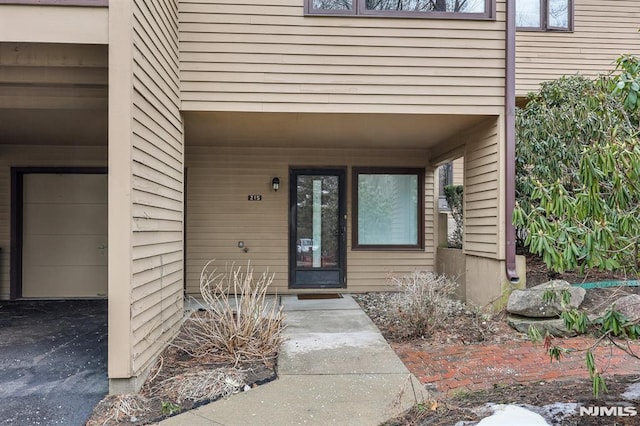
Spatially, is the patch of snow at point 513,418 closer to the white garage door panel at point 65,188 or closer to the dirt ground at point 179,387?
the dirt ground at point 179,387

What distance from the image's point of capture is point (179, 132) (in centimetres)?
450

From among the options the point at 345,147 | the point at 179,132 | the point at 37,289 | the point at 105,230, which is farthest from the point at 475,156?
the point at 37,289

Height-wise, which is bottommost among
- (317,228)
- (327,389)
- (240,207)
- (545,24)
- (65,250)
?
(327,389)

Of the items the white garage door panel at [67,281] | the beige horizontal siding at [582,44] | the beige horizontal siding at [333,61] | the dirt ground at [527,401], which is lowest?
the dirt ground at [527,401]

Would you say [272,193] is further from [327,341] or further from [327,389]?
[327,389]

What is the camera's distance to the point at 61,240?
245 inches

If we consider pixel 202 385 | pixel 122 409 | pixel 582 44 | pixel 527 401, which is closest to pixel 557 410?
pixel 527 401

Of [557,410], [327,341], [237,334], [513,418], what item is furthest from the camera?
[327,341]

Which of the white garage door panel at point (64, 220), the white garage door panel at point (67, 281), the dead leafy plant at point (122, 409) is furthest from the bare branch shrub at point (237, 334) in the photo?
the white garage door panel at point (64, 220)

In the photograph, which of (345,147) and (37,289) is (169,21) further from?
(37,289)

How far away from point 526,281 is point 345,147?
3259mm

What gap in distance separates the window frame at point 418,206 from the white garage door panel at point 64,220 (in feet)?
13.0

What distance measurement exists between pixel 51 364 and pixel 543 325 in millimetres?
4656

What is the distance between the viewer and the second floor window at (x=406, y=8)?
15.0ft
